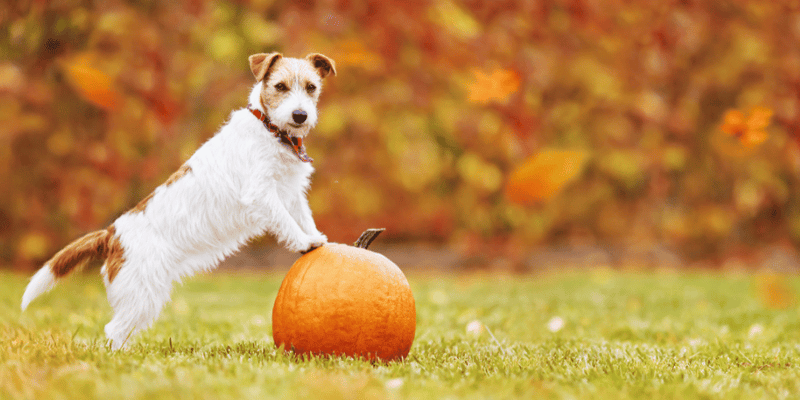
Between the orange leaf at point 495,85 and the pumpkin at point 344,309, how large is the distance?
5.35 metres

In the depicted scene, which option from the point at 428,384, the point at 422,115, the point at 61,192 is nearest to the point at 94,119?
the point at 61,192

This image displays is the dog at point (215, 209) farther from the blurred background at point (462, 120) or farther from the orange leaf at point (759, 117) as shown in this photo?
the orange leaf at point (759, 117)

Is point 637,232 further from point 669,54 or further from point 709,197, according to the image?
point 669,54

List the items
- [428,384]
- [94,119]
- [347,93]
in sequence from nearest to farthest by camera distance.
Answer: [428,384] < [94,119] < [347,93]

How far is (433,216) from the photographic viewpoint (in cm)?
909

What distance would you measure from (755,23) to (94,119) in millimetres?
8544

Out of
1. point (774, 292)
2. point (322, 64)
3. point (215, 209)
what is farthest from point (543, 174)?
point (215, 209)

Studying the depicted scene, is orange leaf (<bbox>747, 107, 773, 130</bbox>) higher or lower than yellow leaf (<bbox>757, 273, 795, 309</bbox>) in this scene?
higher

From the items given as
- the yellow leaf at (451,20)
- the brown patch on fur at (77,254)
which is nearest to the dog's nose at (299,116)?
the brown patch on fur at (77,254)

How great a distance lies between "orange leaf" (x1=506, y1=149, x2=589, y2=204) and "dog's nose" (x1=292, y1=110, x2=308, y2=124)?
6085 mm

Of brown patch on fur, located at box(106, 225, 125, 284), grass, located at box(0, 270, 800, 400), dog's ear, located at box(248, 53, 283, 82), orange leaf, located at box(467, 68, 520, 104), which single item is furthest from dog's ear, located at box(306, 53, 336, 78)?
orange leaf, located at box(467, 68, 520, 104)

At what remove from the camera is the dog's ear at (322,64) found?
3.14m

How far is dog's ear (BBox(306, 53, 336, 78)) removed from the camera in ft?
10.3

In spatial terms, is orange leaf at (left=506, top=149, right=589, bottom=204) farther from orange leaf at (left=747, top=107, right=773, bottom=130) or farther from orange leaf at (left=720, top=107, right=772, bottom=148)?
orange leaf at (left=747, top=107, right=773, bottom=130)
